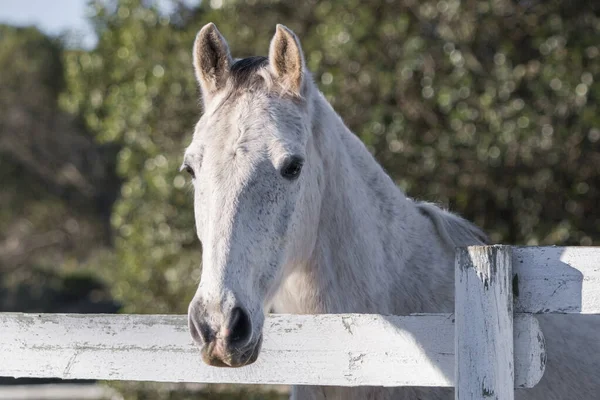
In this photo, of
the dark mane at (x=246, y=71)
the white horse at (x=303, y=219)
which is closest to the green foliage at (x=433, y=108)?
the white horse at (x=303, y=219)

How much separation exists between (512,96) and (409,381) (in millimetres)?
5166

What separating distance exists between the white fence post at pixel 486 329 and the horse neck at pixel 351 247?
0.83 m

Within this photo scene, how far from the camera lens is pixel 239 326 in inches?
99.6

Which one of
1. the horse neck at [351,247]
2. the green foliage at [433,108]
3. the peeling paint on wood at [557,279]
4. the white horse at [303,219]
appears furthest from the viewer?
the green foliage at [433,108]

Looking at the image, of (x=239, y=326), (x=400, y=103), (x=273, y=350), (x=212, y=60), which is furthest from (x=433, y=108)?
(x=239, y=326)

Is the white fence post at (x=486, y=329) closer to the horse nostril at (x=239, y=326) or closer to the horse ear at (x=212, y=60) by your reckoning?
the horse nostril at (x=239, y=326)

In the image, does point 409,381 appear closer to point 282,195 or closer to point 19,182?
point 282,195

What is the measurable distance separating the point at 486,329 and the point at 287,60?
1.32 m

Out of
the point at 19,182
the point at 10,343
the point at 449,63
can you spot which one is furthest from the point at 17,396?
the point at 19,182

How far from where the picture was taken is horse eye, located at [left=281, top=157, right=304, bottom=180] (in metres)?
2.95

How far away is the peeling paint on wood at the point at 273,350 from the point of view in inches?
98.6

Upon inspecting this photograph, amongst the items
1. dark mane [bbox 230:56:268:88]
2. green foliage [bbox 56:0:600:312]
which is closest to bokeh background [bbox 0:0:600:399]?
green foliage [bbox 56:0:600:312]

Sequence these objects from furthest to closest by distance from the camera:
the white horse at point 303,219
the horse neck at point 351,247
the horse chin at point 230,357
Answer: the horse neck at point 351,247, the white horse at point 303,219, the horse chin at point 230,357

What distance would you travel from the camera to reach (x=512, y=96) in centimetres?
731
